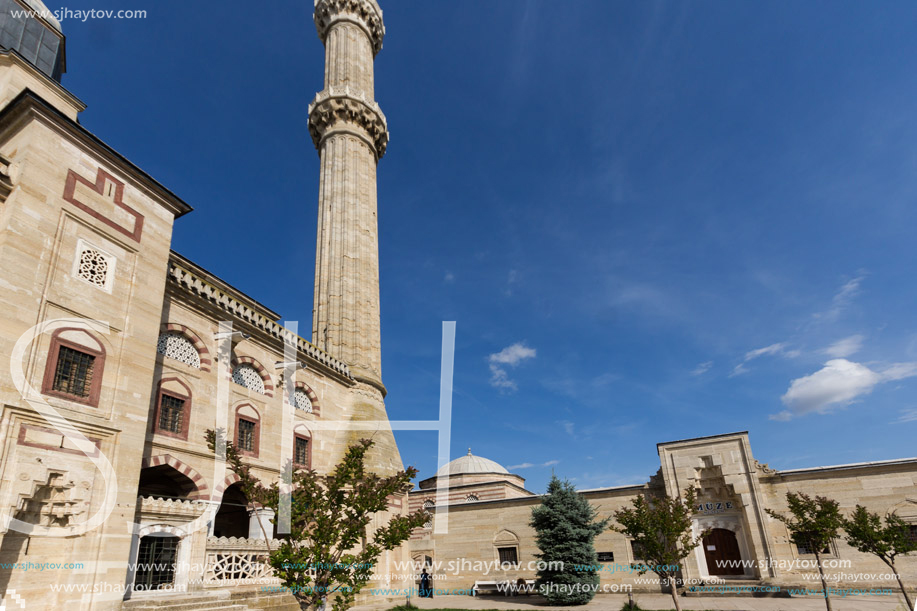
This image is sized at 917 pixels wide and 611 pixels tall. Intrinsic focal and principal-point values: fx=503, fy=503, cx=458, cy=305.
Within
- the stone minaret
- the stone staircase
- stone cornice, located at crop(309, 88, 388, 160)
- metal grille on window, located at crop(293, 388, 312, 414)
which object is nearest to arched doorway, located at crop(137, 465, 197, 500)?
the stone staircase

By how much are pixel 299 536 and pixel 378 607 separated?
10.8 metres

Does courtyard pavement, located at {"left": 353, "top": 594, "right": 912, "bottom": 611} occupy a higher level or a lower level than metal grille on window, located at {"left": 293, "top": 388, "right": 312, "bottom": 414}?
lower

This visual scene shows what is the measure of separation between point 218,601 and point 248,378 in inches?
278

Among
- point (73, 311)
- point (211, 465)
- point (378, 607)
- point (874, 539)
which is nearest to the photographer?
point (73, 311)

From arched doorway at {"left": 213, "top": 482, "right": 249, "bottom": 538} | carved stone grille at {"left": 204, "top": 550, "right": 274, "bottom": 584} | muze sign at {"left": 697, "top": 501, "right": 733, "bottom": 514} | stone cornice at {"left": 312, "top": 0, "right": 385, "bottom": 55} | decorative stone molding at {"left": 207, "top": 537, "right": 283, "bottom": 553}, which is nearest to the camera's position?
carved stone grille at {"left": 204, "top": 550, "right": 274, "bottom": 584}

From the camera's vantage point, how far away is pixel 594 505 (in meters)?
23.3

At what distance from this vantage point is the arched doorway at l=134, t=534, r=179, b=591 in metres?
10.7

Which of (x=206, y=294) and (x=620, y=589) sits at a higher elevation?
(x=206, y=294)

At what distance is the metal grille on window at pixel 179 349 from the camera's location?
44.6 feet

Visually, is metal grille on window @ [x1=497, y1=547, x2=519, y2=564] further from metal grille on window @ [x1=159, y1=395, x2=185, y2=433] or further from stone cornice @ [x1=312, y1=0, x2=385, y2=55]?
stone cornice @ [x1=312, y1=0, x2=385, y2=55]

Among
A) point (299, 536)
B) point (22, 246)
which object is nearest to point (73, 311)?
point (22, 246)

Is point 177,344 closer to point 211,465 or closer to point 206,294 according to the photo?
point 206,294

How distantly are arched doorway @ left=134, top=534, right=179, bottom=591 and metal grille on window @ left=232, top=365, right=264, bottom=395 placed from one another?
5.33 meters

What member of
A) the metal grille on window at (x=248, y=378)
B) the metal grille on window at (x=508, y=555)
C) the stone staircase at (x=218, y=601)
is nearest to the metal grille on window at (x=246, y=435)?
the metal grille on window at (x=248, y=378)
